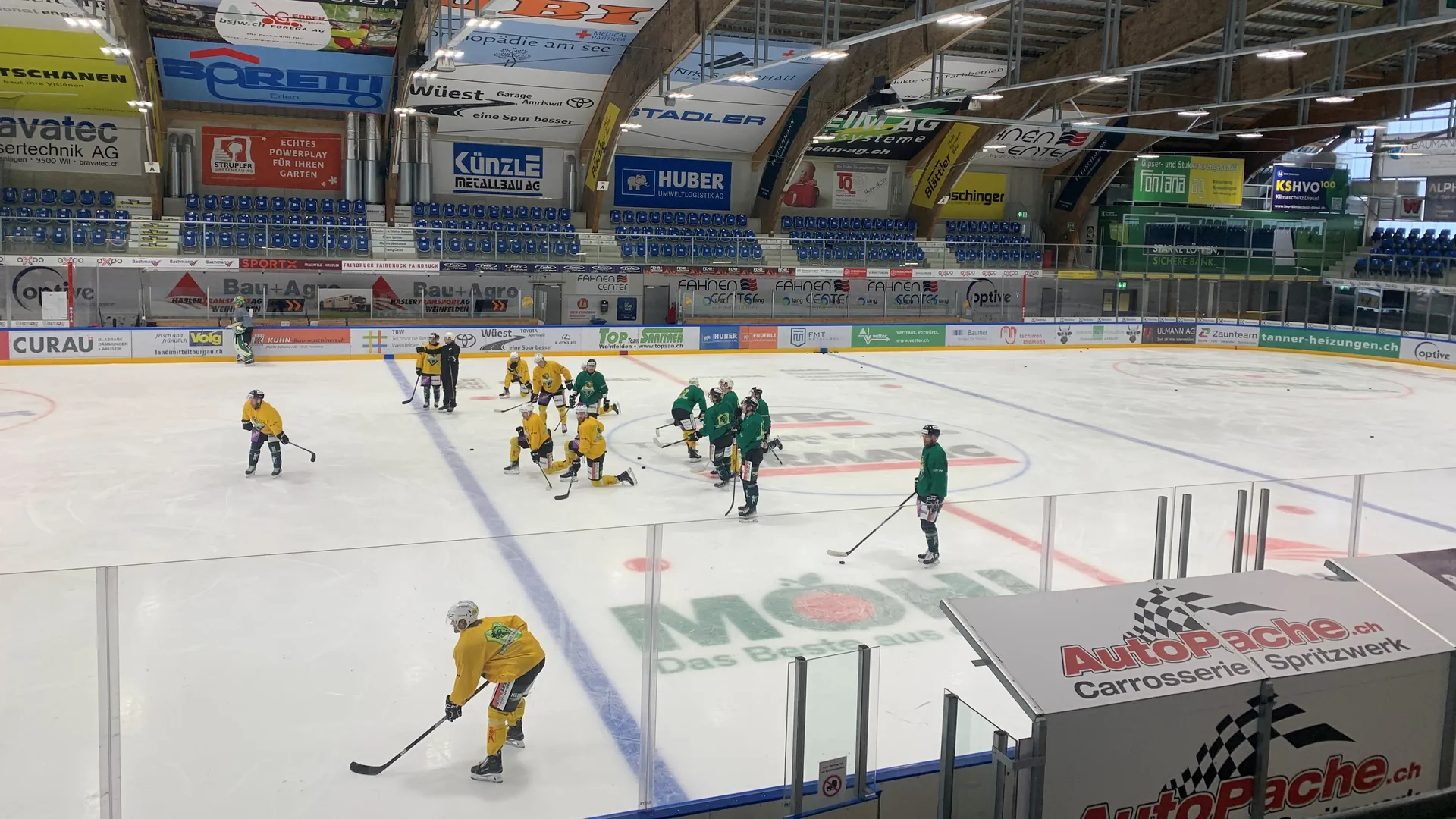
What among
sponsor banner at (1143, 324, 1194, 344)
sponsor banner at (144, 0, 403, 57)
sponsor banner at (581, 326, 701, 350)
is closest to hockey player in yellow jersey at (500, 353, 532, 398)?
sponsor banner at (581, 326, 701, 350)

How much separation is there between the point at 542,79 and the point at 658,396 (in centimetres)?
1214

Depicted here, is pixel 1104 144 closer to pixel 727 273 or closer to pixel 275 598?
pixel 727 273

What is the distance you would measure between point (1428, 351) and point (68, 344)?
31.8 metres

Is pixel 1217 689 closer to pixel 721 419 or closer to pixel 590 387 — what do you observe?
pixel 721 419

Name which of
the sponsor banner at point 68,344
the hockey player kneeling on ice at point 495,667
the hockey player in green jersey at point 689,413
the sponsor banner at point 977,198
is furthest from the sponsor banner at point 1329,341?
the hockey player kneeling on ice at point 495,667

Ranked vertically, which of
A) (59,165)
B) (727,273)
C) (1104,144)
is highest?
(1104,144)

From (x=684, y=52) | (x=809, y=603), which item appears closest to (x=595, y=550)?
(x=809, y=603)

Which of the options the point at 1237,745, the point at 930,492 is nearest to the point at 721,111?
the point at 930,492

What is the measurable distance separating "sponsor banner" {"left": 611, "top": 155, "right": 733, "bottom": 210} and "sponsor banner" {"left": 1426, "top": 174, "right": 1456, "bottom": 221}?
23.8 metres

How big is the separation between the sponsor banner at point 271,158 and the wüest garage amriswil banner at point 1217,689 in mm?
28959

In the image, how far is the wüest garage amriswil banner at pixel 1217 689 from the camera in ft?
14.8

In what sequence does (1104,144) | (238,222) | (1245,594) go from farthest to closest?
(1104,144), (238,222), (1245,594)

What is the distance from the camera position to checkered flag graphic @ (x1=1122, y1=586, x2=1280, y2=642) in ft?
15.9

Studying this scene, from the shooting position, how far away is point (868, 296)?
33.8m
